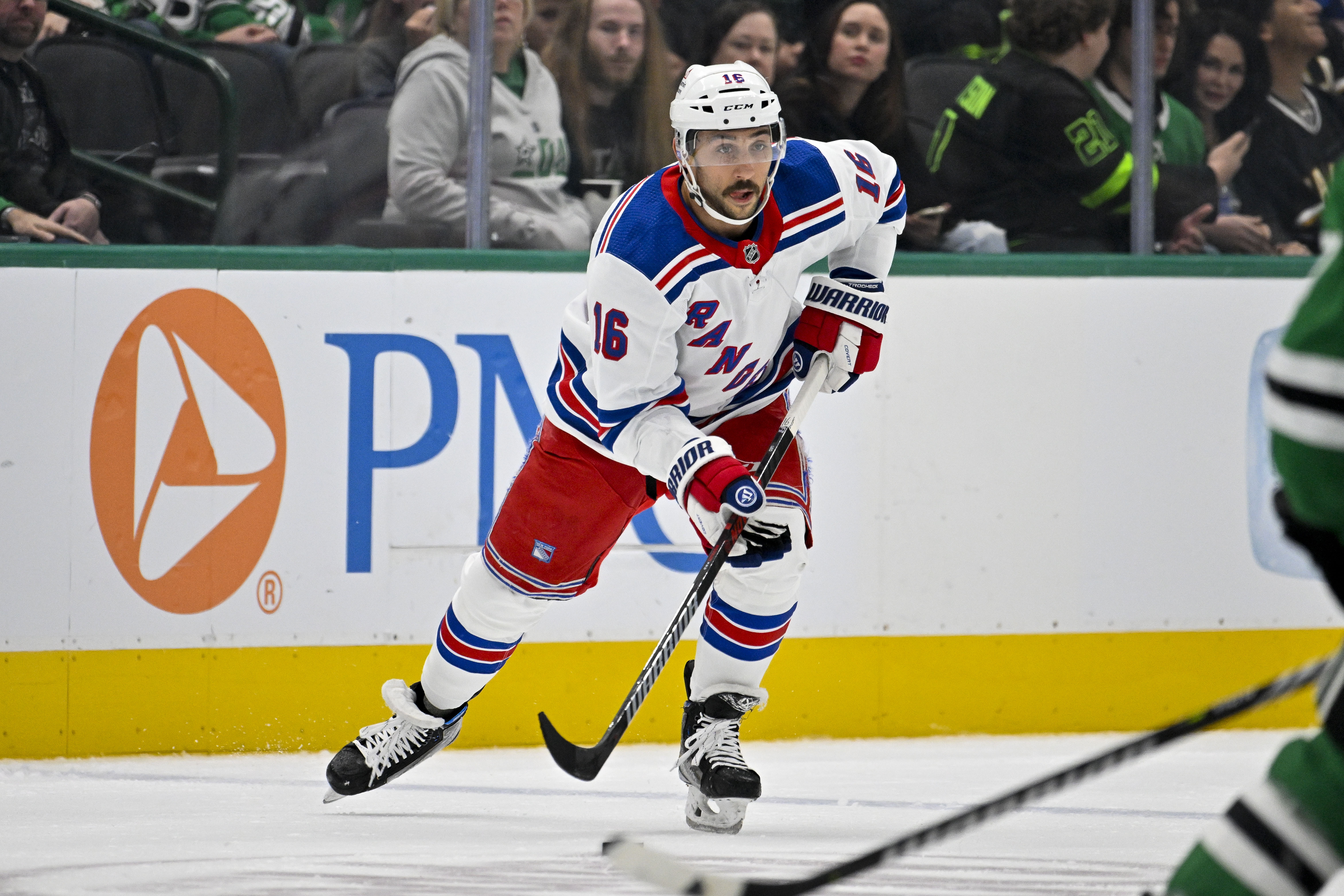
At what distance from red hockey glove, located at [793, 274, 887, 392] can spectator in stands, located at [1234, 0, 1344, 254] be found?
4.39 feet

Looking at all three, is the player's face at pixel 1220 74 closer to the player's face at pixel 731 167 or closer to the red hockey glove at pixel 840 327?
the red hockey glove at pixel 840 327

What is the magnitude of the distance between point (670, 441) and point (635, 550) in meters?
0.88

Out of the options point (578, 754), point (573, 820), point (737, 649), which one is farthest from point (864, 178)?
point (573, 820)

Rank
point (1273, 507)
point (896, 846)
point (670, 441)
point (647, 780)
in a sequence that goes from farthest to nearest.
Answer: point (647, 780)
point (670, 441)
point (896, 846)
point (1273, 507)

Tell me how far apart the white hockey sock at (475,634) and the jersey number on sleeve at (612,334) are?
1.47 feet

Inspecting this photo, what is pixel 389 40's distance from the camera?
10.3 feet

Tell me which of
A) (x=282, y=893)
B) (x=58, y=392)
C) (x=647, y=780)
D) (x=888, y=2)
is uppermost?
(x=888, y=2)

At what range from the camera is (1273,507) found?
1.28 metres

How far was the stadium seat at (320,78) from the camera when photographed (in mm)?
3105

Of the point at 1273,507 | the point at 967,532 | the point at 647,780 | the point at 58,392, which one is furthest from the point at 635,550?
the point at 1273,507

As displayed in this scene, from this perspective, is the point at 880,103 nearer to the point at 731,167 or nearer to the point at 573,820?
the point at 731,167

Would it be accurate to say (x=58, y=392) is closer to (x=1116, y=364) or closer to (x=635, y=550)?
(x=635, y=550)

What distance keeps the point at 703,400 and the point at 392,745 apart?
78cm

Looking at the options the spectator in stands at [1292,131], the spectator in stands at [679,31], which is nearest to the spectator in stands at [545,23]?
the spectator in stands at [679,31]
